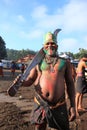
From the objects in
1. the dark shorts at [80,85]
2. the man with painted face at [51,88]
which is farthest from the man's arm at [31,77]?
the dark shorts at [80,85]

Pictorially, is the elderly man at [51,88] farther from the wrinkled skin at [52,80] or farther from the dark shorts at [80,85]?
the dark shorts at [80,85]

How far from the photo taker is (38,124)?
4793 millimetres

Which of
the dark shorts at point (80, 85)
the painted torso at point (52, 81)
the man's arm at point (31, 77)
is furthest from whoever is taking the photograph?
the dark shorts at point (80, 85)

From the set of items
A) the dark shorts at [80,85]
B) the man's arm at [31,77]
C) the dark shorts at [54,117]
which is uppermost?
the man's arm at [31,77]

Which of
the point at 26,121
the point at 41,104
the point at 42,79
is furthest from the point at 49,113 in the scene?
the point at 26,121

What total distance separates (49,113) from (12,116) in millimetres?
4256

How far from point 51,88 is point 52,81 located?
0.09 meters

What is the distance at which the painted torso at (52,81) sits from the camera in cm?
468

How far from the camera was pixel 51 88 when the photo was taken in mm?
4699

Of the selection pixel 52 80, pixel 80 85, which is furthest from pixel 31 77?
pixel 80 85

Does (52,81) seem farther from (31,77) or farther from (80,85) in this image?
(80,85)

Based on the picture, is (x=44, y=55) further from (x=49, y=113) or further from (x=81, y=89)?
(x=81, y=89)

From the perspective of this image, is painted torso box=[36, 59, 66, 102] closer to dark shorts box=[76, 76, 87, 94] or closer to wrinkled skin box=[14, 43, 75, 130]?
wrinkled skin box=[14, 43, 75, 130]

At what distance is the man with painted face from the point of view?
4.69 m
